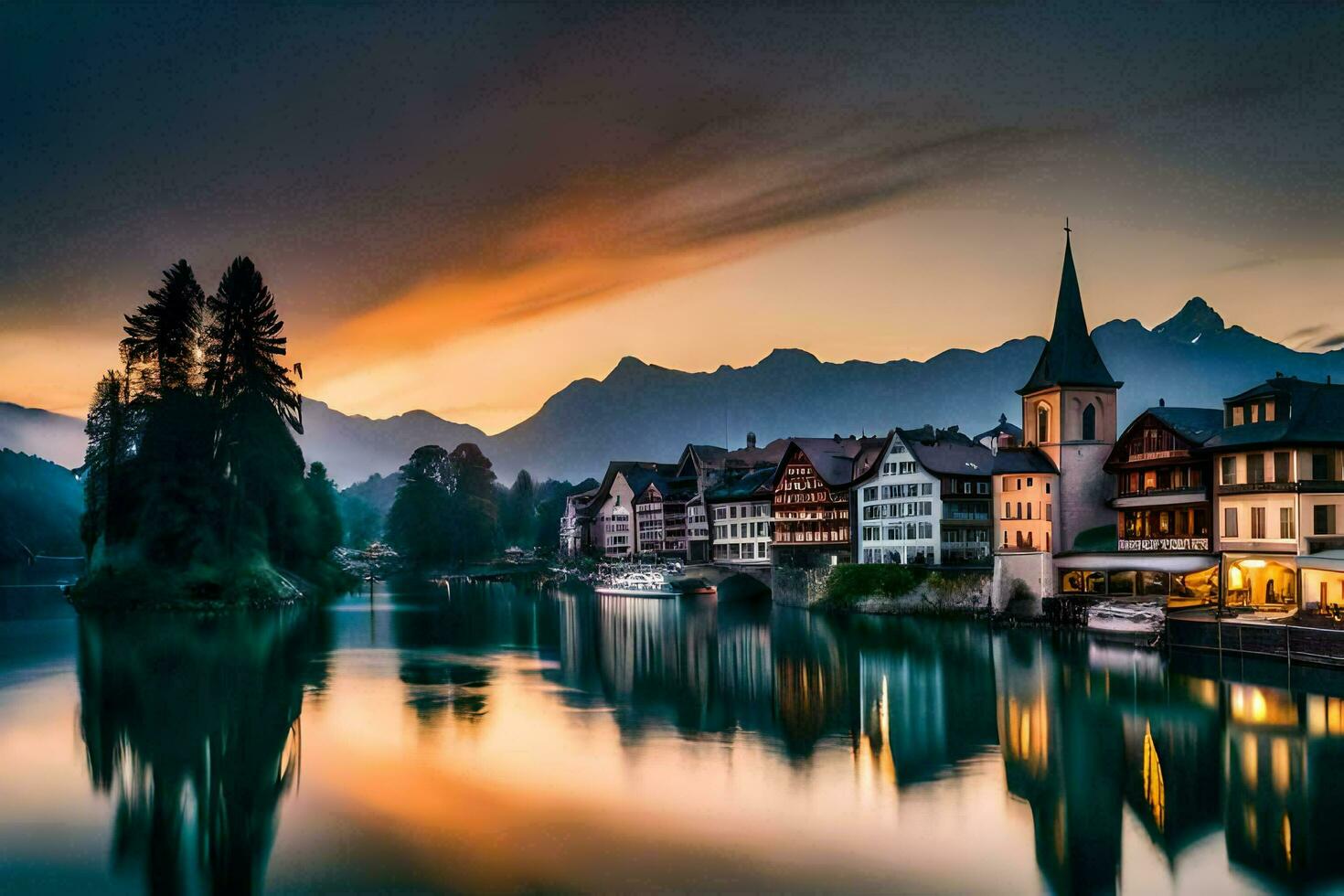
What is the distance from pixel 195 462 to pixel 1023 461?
209 feet

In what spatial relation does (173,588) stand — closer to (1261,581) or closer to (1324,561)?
(1261,581)

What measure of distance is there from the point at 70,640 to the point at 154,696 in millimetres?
27033

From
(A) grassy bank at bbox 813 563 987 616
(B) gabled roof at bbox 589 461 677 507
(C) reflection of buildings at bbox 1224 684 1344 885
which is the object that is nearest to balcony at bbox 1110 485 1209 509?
(A) grassy bank at bbox 813 563 987 616

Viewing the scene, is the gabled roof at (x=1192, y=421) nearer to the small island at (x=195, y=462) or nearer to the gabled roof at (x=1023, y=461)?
the gabled roof at (x=1023, y=461)

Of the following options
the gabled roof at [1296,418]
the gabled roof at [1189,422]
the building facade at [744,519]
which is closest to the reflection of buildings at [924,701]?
the gabled roof at [1189,422]

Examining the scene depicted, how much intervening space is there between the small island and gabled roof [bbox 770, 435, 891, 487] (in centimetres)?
4542

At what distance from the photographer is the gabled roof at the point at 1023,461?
7269 centimetres

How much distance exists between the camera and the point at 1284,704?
38188 mm

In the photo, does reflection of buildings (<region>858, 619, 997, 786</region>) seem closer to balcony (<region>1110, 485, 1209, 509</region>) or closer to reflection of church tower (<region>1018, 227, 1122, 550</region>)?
balcony (<region>1110, 485, 1209, 509</region>)

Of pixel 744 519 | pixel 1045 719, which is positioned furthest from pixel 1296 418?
pixel 744 519

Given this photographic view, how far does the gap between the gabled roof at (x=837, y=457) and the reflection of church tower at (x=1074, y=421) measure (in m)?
16.3

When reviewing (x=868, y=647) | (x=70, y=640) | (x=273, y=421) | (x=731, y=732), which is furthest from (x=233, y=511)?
(x=731, y=732)

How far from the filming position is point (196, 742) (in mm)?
33938

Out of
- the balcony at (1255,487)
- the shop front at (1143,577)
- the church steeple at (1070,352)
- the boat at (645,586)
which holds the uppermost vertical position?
the church steeple at (1070,352)
